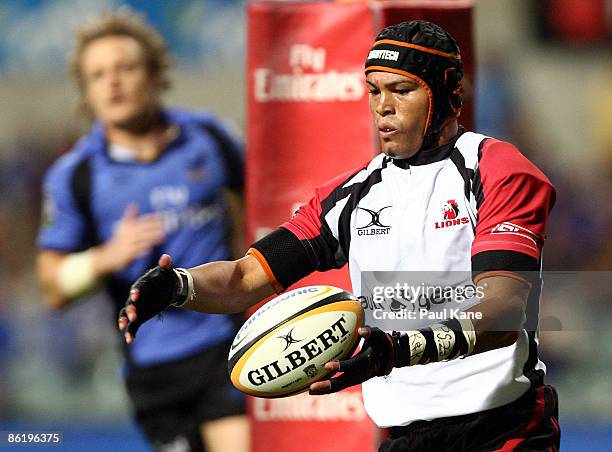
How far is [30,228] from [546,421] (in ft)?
24.9

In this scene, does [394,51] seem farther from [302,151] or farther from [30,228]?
[30,228]

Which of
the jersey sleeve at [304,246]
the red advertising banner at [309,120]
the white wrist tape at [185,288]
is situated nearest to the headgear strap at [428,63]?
the jersey sleeve at [304,246]

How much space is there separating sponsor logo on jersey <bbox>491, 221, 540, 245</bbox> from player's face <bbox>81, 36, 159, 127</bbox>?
4127mm

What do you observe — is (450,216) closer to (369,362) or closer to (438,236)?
(438,236)

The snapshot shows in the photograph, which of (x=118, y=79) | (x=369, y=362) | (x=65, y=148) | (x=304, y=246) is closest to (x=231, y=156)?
(x=118, y=79)

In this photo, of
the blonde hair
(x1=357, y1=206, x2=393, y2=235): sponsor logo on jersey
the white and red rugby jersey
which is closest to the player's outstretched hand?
the white and red rugby jersey

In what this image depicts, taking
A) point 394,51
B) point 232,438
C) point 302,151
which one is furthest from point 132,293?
point 232,438

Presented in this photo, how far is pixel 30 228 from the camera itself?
1083cm

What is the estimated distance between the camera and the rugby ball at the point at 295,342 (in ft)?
12.3

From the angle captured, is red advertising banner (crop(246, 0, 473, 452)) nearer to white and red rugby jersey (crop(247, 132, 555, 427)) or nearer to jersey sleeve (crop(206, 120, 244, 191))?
white and red rugby jersey (crop(247, 132, 555, 427))

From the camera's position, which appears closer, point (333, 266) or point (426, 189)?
point (426, 189)

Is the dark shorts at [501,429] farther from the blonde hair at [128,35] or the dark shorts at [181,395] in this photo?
the blonde hair at [128,35]

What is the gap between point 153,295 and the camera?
386 centimetres

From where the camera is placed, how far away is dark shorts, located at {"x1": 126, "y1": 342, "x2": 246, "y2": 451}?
6973 mm
